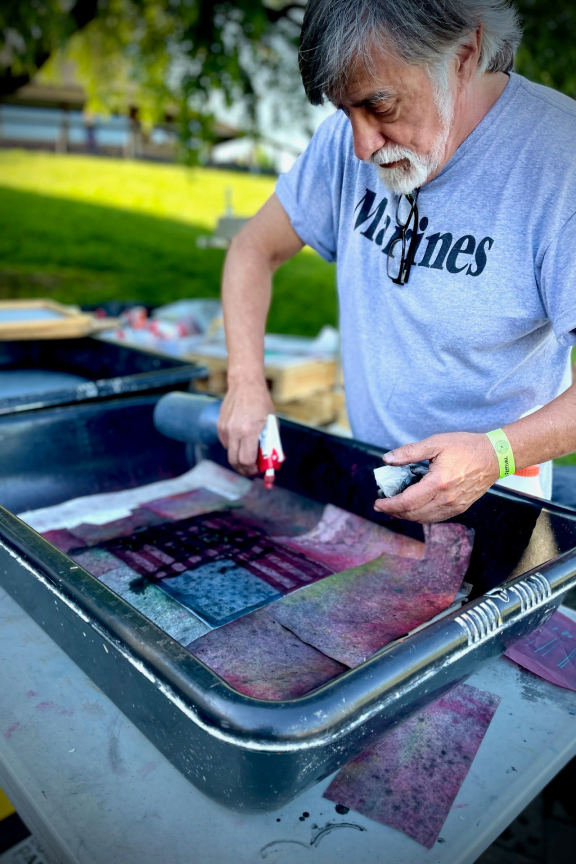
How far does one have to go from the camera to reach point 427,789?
0.85m

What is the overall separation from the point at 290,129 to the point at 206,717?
19.8ft

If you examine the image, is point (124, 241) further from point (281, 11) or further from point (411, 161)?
point (411, 161)

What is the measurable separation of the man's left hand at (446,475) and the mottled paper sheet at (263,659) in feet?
0.85

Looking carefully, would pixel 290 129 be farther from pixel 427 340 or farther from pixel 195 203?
pixel 195 203

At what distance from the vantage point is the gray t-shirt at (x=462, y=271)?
1143 mm

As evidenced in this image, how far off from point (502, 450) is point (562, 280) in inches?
11.7

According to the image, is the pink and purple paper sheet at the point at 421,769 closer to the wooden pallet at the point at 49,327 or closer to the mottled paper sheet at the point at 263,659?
the mottled paper sheet at the point at 263,659

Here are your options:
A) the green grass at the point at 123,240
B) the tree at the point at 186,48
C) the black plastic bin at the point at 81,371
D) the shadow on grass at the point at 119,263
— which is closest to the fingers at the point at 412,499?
the black plastic bin at the point at 81,371

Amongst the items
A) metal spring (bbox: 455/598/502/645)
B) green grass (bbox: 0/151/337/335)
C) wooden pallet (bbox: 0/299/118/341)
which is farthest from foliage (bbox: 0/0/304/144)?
metal spring (bbox: 455/598/502/645)

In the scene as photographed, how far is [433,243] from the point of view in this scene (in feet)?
4.21

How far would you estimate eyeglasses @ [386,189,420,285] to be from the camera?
1.30 m

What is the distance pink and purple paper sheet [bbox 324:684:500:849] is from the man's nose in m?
0.89

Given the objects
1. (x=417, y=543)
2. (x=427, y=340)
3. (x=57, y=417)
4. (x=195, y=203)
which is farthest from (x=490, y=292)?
(x=195, y=203)

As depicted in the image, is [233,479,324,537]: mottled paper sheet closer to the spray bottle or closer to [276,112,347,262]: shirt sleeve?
the spray bottle
